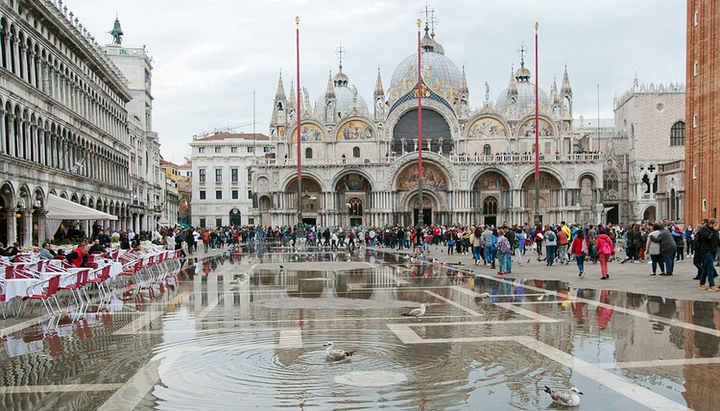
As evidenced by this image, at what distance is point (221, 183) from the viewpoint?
9312 cm

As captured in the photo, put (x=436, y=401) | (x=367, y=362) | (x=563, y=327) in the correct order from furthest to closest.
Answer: (x=563, y=327)
(x=367, y=362)
(x=436, y=401)

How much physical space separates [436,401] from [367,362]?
1864mm

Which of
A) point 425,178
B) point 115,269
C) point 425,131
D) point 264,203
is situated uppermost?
point 425,131

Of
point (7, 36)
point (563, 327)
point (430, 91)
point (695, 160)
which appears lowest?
point (563, 327)

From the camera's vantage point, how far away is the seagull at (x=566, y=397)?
20.7 ft

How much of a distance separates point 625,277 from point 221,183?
78760mm

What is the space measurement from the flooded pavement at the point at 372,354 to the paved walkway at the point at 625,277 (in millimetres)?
1024

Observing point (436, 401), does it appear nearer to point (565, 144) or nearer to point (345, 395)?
point (345, 395)

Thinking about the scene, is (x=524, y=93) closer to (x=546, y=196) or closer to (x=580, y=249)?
(x=546, y=196)

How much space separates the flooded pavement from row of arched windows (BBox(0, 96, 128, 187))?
1443cm

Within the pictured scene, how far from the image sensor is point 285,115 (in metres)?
68.6

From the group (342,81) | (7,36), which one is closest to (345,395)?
(7,36)

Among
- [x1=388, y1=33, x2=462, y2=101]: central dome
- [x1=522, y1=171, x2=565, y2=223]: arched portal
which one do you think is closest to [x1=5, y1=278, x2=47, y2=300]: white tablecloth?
[x1=522, y1=171, x2=565, y2=223]: arched portal

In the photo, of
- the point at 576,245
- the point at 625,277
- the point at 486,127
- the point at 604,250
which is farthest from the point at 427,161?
the point at 604,250
